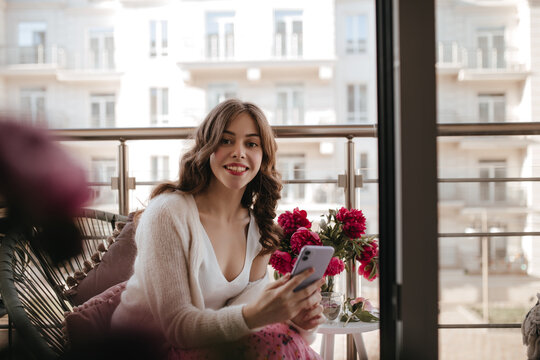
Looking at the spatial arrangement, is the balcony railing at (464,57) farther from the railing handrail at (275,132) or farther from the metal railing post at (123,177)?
the metal railing post at (123,177)

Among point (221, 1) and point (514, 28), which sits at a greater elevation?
point (221, 1)

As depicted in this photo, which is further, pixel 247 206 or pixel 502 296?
pixel 247 206

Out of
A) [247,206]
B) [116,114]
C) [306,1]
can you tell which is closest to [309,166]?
[306,1]

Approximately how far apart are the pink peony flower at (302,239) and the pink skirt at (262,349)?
0.87 ft

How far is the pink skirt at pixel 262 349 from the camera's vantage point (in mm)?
919

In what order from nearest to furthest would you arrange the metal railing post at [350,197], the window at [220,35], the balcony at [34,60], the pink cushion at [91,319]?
the pink cushion at [91,319] → the metal railing post at [350,197] → the window at [220,35] → the balcony at [34,60]

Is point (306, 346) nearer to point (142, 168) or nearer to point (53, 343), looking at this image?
point (53, 343)

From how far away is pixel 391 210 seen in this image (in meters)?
0.57

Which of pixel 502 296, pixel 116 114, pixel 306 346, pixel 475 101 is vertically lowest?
pixel 306 346

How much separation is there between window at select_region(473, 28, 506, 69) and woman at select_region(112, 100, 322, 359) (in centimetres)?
41

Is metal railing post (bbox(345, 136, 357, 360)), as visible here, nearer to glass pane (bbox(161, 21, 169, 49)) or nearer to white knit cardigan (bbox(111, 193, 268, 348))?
white knit cardigan (bbox(111, 193, 268, 348))

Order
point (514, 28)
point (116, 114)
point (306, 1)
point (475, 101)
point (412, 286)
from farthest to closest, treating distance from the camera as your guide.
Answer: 1. point (116, 114)
2. point (306, 1)
3. point (514, 28)
4. point (475, 101)
5. point (412, 286)

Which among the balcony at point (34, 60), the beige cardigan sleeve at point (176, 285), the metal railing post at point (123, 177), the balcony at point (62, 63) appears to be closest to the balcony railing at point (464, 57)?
the beige cardigan sleeve at point (176, 285)

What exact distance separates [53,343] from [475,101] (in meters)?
0.84
